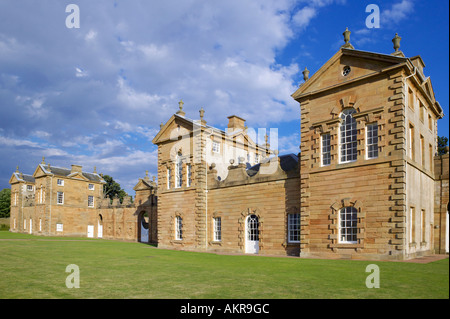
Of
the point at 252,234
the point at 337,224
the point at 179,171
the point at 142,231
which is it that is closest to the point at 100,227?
the point at 142,231

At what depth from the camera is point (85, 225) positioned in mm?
57125

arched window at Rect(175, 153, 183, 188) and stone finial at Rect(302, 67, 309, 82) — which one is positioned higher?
stone finial at Rect(302, 67, 309, 82)

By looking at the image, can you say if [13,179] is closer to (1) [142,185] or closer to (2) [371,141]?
(1) [142,185]

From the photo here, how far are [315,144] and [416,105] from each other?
19.7 ft

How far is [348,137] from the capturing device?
20.3 m

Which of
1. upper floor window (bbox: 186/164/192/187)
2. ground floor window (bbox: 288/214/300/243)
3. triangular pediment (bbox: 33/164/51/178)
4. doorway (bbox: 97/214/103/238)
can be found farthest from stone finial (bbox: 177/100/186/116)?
triangular pediment (bbox: 33/164/51/178)

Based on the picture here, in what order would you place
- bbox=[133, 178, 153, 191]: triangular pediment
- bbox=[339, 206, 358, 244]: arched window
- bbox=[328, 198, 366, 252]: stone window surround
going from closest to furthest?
bbox=[328, 198, 366, 252]: stone window surround < bbox=[339, 206, 358, 244]: arched window < bbox=[133, 178, 153, 191]: triangular pediment

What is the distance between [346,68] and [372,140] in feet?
14.7

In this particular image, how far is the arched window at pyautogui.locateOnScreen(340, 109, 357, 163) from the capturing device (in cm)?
2005

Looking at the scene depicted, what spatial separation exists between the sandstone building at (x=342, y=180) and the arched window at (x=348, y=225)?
54 mm

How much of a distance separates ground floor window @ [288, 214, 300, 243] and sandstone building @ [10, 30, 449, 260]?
64 millimetres

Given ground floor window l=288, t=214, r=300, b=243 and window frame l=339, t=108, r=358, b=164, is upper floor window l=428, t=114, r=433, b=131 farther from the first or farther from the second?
ground floor window l=288, t=214, r=300, b=243

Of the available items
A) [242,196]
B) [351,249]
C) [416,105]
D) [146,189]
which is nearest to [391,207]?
[351,249]
